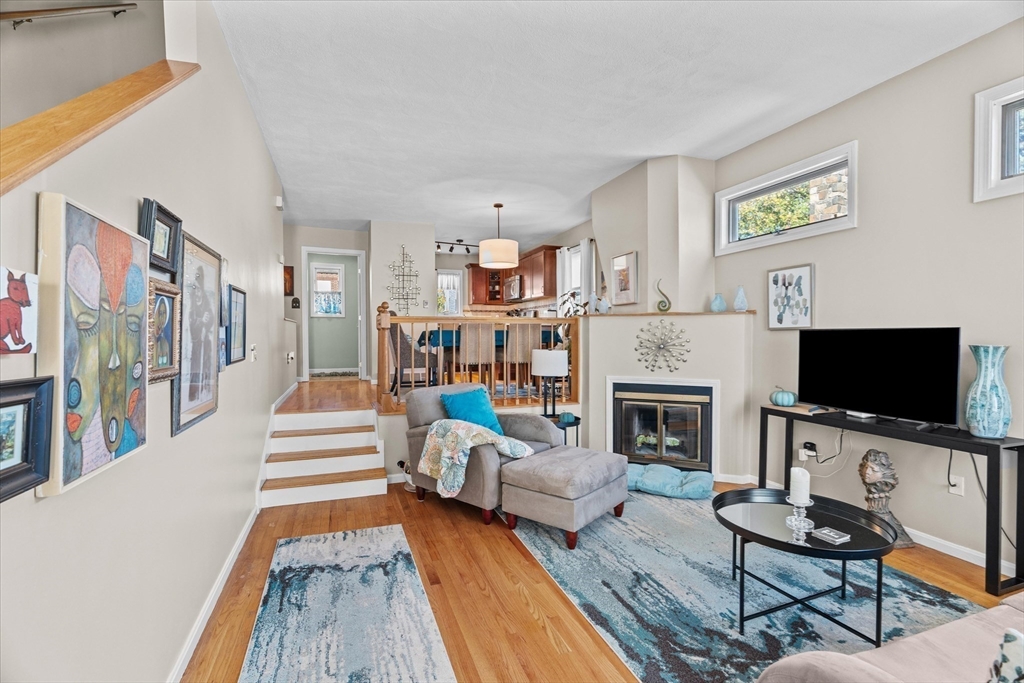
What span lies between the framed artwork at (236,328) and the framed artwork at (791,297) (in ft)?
13.1

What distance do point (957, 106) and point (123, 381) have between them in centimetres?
429

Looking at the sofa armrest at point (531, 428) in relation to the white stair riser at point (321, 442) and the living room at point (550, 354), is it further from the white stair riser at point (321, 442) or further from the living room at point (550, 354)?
the white stair riser at point (321, 442)

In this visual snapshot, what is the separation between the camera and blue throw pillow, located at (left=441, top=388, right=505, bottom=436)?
147 inches

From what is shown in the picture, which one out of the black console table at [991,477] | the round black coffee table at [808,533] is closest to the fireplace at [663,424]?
the black console table at [991,477]

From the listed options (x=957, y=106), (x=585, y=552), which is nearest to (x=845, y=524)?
(x=585, y=552)

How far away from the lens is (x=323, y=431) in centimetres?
450

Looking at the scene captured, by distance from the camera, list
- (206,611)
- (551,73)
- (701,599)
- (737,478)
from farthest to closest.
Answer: (737,478) < (551,73) < (701,599) < (206,611)

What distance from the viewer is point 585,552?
9.59 ft

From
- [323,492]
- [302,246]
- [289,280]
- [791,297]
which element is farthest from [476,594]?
[302,246]

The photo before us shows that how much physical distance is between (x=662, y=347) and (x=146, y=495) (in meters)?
3.96

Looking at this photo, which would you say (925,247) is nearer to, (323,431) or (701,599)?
(701,599)

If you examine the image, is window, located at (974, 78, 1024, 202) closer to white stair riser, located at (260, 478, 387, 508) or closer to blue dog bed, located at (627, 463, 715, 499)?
blue dog bed, located at (627, 463, 715, 499)

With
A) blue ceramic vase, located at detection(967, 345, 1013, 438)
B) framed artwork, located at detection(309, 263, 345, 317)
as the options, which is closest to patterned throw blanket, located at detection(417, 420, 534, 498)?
blue ceramic vase, located at detection(967, 345, 1013, 438)

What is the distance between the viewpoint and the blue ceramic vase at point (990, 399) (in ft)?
8.39
